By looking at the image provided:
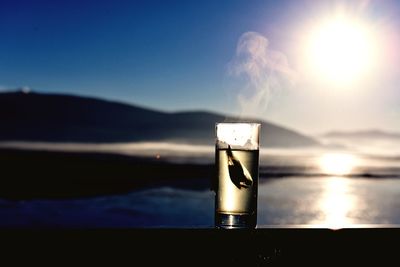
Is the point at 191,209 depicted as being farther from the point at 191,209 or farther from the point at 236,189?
the point at 236,189

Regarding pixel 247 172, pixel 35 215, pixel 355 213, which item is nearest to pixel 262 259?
pixel 247 172

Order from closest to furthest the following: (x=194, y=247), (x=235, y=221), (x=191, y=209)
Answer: (x=194, y=247)
(x=235, y=221)
(x=191, y=209)

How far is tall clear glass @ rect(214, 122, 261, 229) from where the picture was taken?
1.53m

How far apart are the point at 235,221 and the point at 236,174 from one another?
137 millimetres

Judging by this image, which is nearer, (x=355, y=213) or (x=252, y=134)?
(x=252, y=134)

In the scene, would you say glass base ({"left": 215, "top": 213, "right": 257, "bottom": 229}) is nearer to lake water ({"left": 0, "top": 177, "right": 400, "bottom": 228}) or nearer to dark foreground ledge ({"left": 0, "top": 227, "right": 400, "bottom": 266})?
dark foreground ledge ({"left": 0, "top": 227, "right": 400, "bottom": 266})

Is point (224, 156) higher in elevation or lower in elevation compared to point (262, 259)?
higher

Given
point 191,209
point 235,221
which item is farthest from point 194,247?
point 191,209

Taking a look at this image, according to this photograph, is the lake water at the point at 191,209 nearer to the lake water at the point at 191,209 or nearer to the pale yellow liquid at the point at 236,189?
the lake water at the point at 191,209

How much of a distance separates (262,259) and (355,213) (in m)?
9.71

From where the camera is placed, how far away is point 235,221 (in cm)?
152

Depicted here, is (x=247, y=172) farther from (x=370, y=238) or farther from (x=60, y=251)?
(x=60, y=251)

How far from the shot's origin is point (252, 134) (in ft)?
5.18

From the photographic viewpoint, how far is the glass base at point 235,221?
4.96 feet
